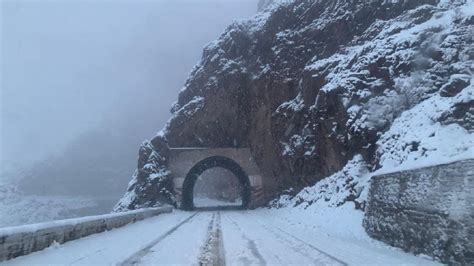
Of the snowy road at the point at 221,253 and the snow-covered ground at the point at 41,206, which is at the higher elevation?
the snow-covered ground at the point at 41,206

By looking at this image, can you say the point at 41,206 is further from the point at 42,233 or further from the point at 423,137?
the point at 423,137

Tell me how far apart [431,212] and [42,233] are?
32.6 ft

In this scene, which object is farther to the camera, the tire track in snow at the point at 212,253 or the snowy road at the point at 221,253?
the snowy road at the point at 221,253

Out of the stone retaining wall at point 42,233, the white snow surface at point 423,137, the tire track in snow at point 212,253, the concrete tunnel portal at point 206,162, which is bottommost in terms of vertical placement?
the tire track in snow at point 212,253

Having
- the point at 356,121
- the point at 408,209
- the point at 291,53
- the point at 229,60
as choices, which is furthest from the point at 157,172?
the point at 408,209

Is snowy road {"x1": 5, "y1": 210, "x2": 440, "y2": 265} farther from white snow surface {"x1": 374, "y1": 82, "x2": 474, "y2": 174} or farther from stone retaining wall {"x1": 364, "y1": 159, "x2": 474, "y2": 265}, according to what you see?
white snow surface {"x1": 374, "y1": 82, "x2": 474, "y2": 174}

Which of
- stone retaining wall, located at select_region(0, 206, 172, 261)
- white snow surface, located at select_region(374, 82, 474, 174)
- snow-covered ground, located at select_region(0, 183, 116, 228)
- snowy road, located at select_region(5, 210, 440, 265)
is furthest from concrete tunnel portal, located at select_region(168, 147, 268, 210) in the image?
snowy road, located at select_region(5, 210, 440, 265)

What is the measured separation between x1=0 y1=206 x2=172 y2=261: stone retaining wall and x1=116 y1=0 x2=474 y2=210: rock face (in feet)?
41.5

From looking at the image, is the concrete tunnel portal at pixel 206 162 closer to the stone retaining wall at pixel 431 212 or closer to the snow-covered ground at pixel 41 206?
the snow-covered ground at pixel 41 206

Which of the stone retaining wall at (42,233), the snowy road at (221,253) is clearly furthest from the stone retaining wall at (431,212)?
the stone retaining wall at (42,233)

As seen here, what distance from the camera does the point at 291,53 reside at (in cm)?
4544

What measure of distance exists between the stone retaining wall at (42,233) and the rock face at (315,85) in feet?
41.5

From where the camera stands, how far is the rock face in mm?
22703

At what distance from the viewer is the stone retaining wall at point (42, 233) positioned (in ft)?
33.2
